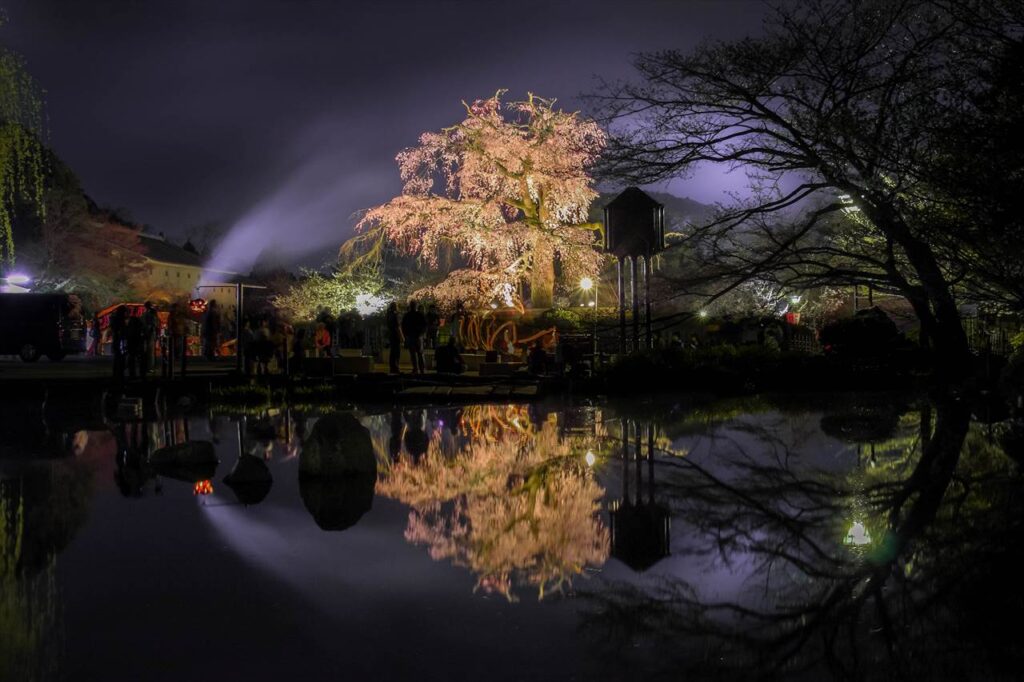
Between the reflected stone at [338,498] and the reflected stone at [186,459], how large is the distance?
175 centimetres

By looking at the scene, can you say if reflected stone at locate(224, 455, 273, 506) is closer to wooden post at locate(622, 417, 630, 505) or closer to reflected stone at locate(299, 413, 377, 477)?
reflected stone at locate(299, 413, 377, 477)

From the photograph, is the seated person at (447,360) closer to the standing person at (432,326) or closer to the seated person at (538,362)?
the seated person at (538,362)

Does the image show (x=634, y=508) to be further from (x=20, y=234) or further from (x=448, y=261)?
(x=20, y=234)

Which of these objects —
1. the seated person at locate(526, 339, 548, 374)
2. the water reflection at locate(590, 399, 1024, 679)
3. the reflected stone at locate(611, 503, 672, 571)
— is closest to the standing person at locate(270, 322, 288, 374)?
the seated person at locate(526, 339, 548, 374)

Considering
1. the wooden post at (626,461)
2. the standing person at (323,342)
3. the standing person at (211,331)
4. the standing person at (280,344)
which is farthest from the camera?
the standing person at (211,331)

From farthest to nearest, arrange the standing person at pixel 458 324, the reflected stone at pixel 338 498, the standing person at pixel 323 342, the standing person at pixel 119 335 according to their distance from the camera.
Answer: the standing person at pixel 458 324
the standing person at pixel 323 342
the standing person at pixel 119 335
the reflected stone at pixel 338 498

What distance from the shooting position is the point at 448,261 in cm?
3903

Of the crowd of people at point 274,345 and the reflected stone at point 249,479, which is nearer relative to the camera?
the reflected stone at point 249,479

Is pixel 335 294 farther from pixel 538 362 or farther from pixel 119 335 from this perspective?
pixel 119 335

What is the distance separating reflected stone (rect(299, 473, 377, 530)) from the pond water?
48 mm

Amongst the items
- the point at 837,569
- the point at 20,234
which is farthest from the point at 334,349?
the point at 837,569

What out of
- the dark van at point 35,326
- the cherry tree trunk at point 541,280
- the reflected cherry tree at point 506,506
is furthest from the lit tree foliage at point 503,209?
the reflected cherry tree at point 506,506

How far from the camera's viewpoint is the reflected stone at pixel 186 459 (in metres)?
11.4

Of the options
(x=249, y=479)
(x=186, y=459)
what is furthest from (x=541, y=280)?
(x=249, y=479)
